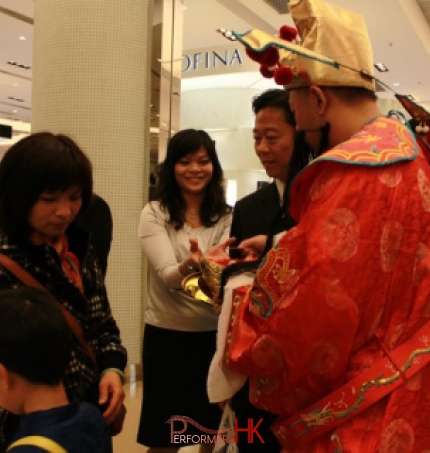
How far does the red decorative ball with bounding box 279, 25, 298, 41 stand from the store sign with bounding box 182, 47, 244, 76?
6981 millimetres

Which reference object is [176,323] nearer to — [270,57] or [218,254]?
[218,254]

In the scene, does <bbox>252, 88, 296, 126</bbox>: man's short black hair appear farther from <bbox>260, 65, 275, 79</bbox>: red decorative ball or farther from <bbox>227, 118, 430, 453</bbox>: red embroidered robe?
<bbox>227, 118, 430, 453</bbox>: red embroidered robe

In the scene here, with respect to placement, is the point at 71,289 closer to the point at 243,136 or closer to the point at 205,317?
the point at 205,317

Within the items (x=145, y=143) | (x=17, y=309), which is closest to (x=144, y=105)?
(x=145, y=143)

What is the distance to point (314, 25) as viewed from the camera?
3.81 feet

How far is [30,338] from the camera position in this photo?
1051mm

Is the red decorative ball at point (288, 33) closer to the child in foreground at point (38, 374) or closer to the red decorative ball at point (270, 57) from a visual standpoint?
the red decorative ball at point (270, 57)

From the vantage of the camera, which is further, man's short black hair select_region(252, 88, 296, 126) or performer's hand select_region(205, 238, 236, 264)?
man's short black hair select_region(252, 88, 296, 126)

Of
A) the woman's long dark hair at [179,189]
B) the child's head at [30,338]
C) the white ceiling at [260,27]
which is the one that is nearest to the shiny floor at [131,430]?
the woman's long dark hair at [179,189]

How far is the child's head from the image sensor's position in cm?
105

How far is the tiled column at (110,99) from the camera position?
3662 mm

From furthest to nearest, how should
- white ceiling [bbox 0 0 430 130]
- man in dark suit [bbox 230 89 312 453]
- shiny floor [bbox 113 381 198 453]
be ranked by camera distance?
white ceiling [bbox 0 0 430 130] < shiny floor [bbox 113 381 198 453] < man in dark suit [bbox 230 89 312 453]

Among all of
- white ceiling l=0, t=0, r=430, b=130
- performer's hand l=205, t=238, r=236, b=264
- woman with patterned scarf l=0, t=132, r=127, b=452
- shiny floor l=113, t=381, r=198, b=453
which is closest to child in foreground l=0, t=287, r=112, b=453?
woman with patterned scarf l=0, t=132, r=127, b=452

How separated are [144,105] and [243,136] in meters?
5.53
